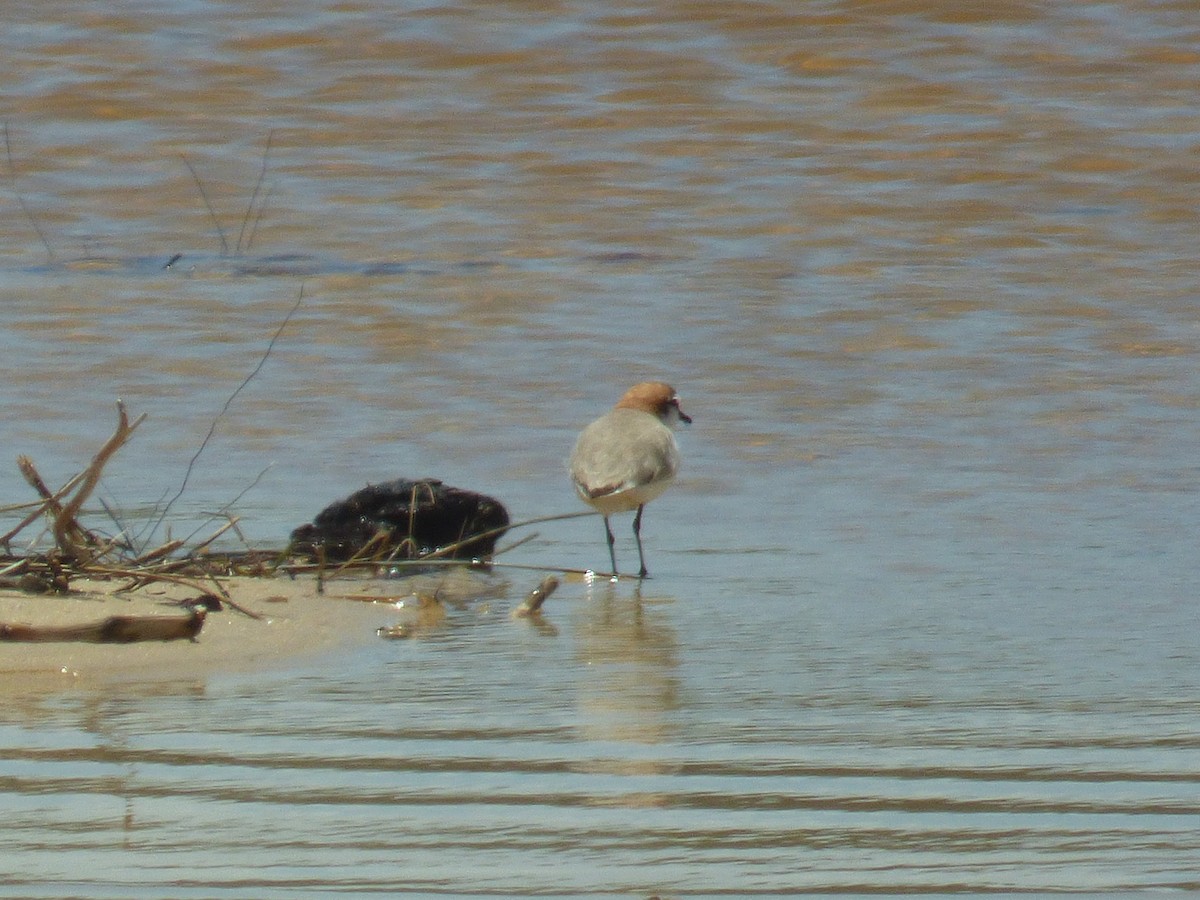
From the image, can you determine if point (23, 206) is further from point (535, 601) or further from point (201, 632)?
point (201, 632)

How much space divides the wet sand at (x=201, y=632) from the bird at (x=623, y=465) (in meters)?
0.92

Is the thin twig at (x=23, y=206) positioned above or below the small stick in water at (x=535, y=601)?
below

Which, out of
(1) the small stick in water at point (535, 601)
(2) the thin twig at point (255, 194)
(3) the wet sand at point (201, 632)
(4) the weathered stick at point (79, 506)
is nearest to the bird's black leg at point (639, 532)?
(1) the small stick in water at point (535, 601)

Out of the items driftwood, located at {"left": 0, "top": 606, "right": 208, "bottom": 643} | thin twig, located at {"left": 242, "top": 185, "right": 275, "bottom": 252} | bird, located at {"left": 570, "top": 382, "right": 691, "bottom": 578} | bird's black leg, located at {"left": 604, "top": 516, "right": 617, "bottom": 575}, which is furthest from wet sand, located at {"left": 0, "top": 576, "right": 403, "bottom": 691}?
thin twig, located at {"left": 242, "top": 185, "right": 275, "bottom": 252}

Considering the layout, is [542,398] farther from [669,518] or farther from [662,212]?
[662,212]

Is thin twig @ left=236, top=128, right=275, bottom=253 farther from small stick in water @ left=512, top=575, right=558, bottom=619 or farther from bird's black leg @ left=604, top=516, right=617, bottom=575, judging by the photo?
small stick in water @ left=512, top=575, right=558, bottom=619

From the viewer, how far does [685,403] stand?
773 cm

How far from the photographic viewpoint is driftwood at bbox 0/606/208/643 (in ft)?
14.7

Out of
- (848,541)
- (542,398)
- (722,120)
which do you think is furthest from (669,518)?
(722,120)

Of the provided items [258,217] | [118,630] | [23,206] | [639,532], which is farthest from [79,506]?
[23,206]

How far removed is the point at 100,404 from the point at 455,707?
12.3 ft

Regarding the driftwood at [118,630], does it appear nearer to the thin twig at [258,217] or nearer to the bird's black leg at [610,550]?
the bird's black leg at [610,550]

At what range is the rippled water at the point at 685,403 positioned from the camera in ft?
11.3

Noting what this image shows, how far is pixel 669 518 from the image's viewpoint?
6.43 metres
